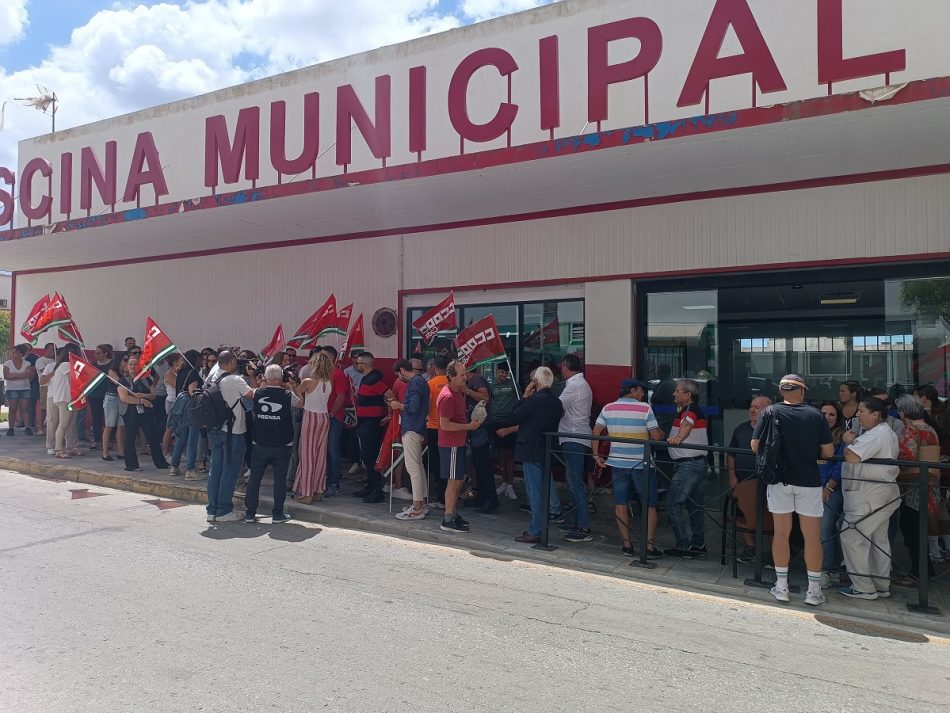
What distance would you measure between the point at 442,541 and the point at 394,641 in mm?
2825

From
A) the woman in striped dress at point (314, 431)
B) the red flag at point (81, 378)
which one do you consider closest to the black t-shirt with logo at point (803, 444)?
the woman in striped dress at point (314, 431)

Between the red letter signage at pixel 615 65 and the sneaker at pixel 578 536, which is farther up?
the red letter signage at pixel 615 65

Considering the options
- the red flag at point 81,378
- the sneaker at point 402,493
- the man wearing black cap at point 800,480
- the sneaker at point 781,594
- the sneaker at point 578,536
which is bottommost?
the sneaker at point 781,594

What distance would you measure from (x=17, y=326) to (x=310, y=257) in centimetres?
963

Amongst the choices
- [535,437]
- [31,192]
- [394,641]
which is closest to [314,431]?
[535,437]

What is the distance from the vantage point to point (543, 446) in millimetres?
7312

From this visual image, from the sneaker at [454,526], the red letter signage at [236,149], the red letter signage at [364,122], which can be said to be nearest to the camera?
the sneaker at [454,526]

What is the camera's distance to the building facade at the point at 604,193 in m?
7.65

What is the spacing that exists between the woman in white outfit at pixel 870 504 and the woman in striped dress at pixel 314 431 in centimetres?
602

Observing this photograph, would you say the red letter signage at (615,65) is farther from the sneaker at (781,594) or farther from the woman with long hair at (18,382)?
the woman with long hair at (18,382)

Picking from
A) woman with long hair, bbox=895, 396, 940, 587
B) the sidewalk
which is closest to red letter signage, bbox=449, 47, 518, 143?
the sidewalk

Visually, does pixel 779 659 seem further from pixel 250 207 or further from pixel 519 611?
pixel 250 207

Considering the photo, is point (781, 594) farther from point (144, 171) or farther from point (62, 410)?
point (144, 171)

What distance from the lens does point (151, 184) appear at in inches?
512
